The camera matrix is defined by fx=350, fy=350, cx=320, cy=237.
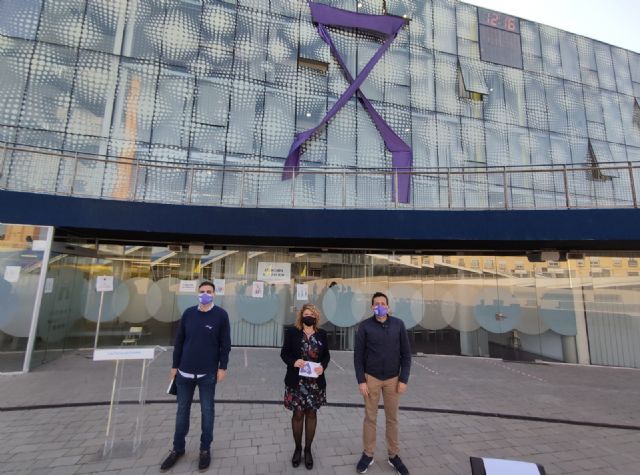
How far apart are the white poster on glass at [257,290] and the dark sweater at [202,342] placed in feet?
24.4

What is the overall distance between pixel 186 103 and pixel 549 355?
15611 millimetres

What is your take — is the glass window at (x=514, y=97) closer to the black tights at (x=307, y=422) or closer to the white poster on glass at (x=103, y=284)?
the black tights at (x=307, y=422)

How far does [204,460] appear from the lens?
3924mm

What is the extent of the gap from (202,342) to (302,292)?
7790 mm

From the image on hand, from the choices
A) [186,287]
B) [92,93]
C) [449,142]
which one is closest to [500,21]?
[449,142]

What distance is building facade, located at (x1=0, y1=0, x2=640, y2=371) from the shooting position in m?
8.98

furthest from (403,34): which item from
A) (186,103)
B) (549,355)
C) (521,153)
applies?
(549,355)

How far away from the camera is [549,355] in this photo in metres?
10.9

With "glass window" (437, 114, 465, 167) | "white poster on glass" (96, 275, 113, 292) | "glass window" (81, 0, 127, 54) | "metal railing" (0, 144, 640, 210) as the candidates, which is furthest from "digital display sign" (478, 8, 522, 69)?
"white poster on glass" (96, 275, 113, 292)

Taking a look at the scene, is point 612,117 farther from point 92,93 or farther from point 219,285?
point 92,93

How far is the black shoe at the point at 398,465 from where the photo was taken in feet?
12.6

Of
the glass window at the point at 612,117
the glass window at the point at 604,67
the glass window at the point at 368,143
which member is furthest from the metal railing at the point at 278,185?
the glass window at the point at 604,67

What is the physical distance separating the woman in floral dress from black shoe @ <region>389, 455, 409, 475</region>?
93 centimetres

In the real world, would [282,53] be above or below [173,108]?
above
